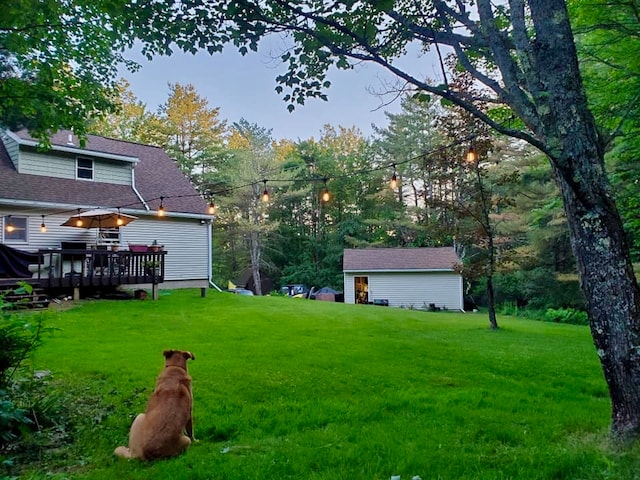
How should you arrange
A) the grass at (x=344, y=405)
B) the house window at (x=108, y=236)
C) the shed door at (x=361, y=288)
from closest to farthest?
the grass at (x=344, y=405) < the house window at (x=108, y=236) < the shed door at (x=361, y=288)

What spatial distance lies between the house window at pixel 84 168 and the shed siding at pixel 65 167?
10 centimetres

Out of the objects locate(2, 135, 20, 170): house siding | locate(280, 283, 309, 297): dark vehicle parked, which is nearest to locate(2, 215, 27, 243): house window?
locate(2, 135, 20, 170): house siding

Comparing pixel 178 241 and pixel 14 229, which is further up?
pixel 14 229

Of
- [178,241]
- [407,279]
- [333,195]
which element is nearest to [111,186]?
[178,241]

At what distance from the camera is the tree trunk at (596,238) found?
109 inches

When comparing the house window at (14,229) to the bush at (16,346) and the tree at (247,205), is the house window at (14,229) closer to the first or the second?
the bush at (16,346)

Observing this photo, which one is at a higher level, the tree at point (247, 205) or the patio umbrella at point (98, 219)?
the tree at point (247, 205)

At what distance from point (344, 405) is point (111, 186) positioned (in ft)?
42.1

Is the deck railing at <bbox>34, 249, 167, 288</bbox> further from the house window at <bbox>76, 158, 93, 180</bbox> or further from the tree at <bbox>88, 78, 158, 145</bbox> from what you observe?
the tree at <bbox>88, 78, 158, 145</bbox>

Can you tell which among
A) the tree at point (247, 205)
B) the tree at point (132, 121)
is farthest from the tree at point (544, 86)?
the tree at point (132, 121)

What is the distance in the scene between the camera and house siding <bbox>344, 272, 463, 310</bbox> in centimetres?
2189

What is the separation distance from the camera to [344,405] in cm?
395

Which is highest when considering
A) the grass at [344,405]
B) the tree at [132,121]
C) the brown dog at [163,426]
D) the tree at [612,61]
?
the tree at [132,121]

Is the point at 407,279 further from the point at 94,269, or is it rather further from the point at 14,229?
the point at 14,229
